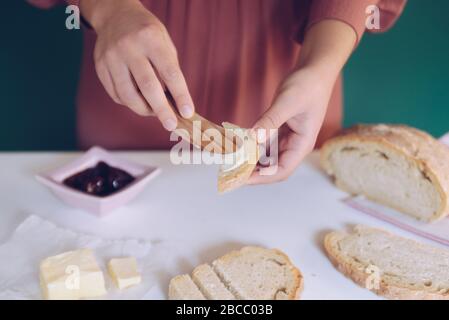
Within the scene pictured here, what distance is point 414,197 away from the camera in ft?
2.79

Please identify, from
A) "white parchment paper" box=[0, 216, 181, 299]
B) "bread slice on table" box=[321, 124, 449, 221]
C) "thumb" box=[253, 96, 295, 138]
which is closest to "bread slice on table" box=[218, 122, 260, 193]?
"thumb" box=[253, 96, 295, 138]

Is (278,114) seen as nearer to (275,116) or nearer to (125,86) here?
(275,116)

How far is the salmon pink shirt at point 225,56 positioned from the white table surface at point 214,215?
0.43 ft

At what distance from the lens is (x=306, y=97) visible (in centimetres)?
77

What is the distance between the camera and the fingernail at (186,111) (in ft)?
2.25

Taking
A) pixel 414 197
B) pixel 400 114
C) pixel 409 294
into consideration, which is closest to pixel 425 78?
pixel 400 114

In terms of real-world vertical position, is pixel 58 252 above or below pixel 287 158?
below

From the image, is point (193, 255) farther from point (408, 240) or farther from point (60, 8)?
point (60, 8)

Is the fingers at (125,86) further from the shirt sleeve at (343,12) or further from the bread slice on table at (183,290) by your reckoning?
the shirt sleeve at (343,12)

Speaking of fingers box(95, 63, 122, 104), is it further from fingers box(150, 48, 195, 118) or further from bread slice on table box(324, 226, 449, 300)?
bread slice on table box(324, 226, 449, 300)

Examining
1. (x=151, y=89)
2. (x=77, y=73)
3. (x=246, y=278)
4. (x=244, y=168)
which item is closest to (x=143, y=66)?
(x=151, y=89)

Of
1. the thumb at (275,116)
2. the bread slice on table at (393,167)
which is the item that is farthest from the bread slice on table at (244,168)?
the bread slice on table at (393,167)

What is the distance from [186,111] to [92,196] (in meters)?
0.20
